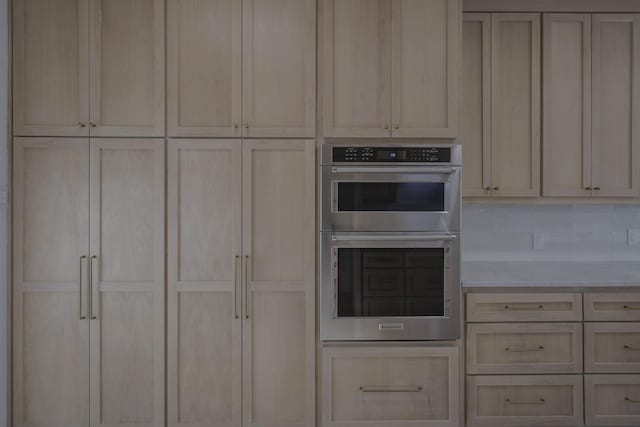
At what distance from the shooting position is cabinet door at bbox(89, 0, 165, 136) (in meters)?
2.26

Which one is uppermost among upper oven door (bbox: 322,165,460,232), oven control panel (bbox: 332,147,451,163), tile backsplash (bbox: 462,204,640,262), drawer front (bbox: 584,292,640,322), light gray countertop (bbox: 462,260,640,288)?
oven control panel (bbox: 332,147,451,163)

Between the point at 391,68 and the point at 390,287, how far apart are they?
112 centimetres

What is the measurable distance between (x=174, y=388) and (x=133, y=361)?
9.8 inches

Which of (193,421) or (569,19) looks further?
(569,19)

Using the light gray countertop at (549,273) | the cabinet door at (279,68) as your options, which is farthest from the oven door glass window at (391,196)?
the light gray countertop at (549,273)

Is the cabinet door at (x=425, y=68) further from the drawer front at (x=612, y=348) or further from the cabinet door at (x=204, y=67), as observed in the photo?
the drawer front at (x=612, y=348)

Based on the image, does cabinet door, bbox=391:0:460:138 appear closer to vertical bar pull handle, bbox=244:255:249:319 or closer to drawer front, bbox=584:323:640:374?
vertical bar pull handle, bbox=244:255:249:319

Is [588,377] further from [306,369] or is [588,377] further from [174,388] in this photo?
[174,388]

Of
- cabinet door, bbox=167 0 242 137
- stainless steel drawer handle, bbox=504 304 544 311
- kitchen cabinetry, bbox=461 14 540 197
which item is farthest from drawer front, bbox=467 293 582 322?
cabinet door, bbox=167 0 242 137

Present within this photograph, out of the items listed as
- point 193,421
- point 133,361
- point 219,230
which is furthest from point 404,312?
point 133,361

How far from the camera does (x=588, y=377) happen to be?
2371 mm

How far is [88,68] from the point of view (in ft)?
7.41

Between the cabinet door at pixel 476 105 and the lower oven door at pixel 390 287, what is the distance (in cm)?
61

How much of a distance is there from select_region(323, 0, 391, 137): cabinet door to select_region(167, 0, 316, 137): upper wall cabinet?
0.09 meters
